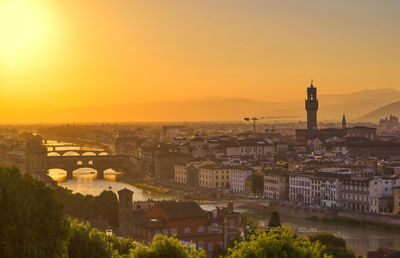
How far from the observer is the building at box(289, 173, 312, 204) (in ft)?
104

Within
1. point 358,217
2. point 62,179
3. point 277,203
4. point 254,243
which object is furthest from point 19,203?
point 62,179

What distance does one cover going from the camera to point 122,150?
63250 mm

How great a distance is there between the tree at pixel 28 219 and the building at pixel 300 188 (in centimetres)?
2232

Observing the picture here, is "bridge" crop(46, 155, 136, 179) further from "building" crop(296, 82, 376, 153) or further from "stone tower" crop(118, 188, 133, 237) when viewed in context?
"stone tower" crop(118, 188, 133, 237)

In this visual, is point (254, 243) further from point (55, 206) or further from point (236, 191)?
point (236, 191)

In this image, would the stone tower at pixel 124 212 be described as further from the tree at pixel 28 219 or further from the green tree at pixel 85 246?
the tree at pixel 28 219

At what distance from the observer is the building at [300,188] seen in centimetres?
3162

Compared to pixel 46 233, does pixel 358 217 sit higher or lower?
lower

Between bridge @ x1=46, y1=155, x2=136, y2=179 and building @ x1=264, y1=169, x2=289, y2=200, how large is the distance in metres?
15.2

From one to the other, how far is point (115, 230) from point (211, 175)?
1848 cm

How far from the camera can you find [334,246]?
1891cm

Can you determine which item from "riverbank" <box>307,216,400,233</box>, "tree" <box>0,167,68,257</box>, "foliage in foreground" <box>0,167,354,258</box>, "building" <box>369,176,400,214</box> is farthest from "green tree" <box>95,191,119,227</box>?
"tree" <box>0,167,68,257</box>

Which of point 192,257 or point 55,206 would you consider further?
point 192,257

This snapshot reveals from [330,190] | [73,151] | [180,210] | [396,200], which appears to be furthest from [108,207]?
[73,151]
